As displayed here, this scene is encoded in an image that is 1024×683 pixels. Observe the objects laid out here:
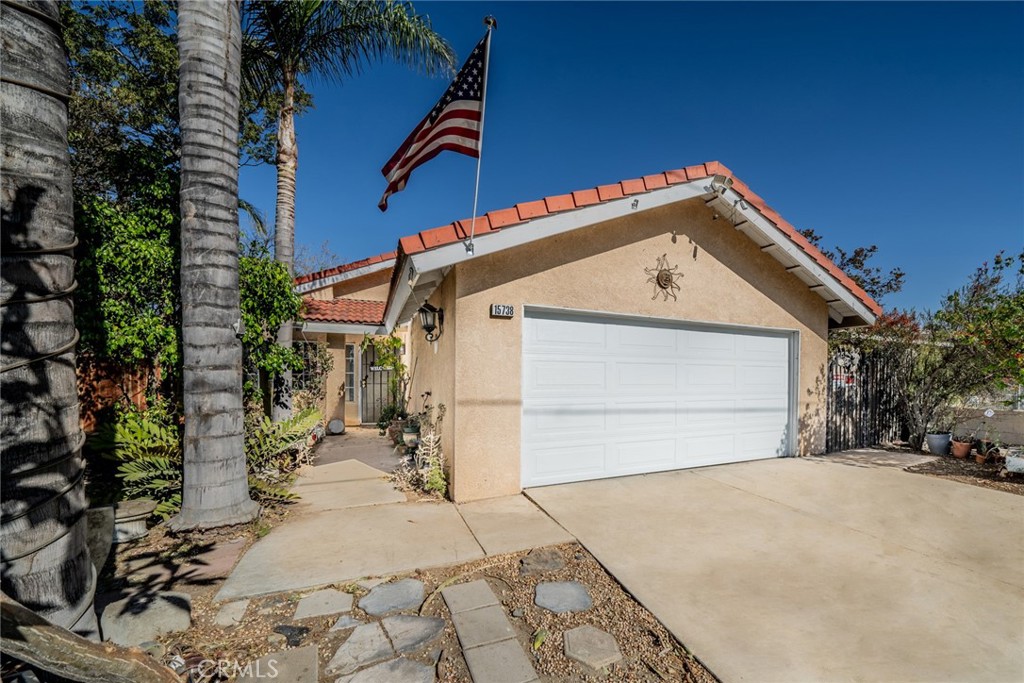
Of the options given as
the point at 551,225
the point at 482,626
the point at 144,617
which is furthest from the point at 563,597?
the point at 551,225

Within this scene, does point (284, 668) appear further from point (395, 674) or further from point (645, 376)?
Answer: point (645, 376)

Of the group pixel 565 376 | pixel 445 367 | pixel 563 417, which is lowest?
pixel 563 417

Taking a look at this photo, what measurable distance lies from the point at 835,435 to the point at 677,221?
615cm

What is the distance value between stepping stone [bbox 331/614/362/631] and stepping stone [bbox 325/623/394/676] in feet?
0.25

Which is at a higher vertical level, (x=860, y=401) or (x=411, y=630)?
(x=860, y=401)

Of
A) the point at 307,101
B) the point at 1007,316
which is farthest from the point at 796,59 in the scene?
the point at 307,101

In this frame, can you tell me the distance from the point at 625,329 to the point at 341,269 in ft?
29.1

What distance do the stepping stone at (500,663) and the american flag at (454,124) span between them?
14.4 ft

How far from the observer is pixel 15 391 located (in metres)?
1.93

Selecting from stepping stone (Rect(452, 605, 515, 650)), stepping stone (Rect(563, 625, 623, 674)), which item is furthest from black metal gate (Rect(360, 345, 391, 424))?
stepping stone (Rect(563, 625, 623, 674))

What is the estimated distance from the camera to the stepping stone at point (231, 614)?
2.72 meters

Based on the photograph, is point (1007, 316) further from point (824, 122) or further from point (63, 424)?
point (63, 424)

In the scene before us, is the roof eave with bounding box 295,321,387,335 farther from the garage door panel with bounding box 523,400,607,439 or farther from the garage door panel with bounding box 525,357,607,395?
the garage door panel with bounding box 523,400,607,439

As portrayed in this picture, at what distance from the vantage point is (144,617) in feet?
8.82
